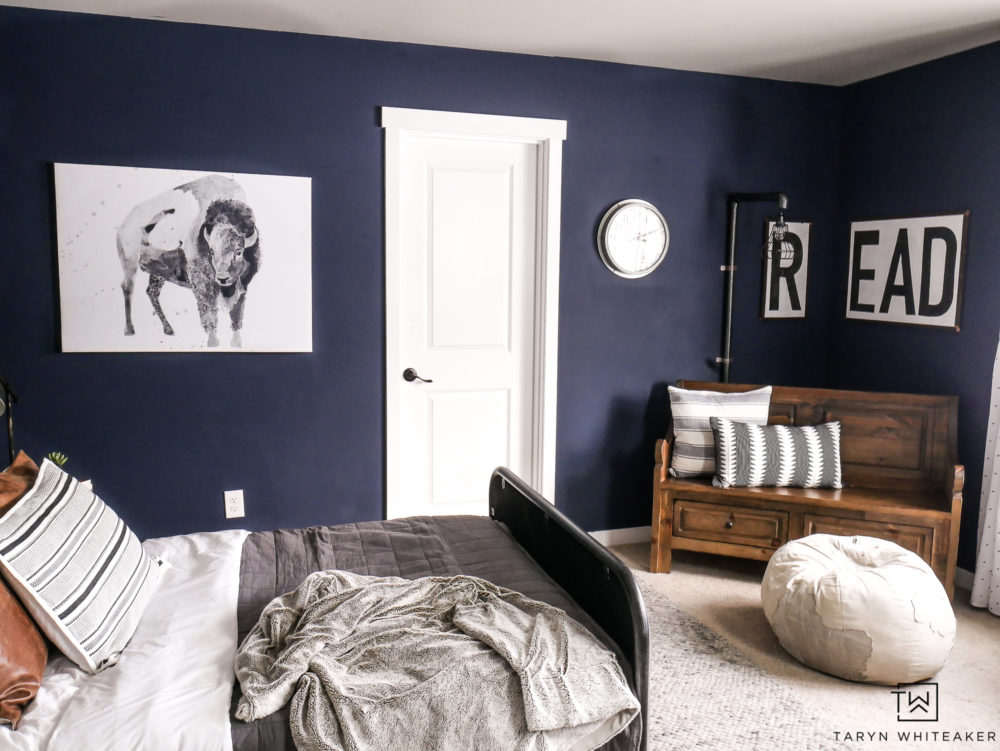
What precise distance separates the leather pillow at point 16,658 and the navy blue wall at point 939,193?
3620 mm

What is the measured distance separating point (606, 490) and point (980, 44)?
2.66 metres

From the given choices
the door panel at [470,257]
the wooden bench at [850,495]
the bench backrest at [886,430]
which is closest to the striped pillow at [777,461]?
the wooden bench at [850,495]

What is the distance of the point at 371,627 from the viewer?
1817 millimetres

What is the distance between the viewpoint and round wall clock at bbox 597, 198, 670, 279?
391 cm

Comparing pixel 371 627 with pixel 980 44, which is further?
pixel 980 44

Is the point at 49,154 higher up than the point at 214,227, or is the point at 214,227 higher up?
the point at 49,154

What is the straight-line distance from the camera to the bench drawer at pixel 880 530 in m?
3.25

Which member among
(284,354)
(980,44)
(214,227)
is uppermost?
(980,44)

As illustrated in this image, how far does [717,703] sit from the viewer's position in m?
2.56

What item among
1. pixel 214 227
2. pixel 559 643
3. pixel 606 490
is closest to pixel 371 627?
pixel 559 643

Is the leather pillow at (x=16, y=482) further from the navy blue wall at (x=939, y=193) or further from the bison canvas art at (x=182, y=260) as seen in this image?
Answer: the navy blue wall at (x=939, y=193)

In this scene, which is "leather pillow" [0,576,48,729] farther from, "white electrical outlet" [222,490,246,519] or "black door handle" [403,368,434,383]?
"black door handle" [403,368,434,383]

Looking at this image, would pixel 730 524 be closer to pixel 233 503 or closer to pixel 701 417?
pixel 701 417

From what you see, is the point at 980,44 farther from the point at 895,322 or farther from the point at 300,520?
the point at 300,520
